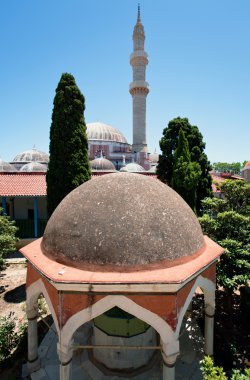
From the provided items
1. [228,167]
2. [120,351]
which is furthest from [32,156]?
[228,167]

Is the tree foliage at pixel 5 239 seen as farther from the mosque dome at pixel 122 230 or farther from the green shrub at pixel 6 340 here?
the mosque dome at pixel 122 230

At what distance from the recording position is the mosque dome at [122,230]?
5.08 metres

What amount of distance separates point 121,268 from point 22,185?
50.9 feet

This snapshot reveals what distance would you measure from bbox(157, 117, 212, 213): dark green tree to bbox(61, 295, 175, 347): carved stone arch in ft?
41.9

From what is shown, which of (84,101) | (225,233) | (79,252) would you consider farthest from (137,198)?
(84,101)

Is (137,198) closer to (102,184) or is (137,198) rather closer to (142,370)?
(102,184)

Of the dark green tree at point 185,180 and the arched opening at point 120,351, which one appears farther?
the dark green tree at point 185,180

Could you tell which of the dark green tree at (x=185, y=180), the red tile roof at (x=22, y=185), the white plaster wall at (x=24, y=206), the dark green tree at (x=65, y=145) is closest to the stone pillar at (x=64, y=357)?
the dark green tree at (x=65, y=145)

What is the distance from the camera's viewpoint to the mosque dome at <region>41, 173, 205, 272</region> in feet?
16.7

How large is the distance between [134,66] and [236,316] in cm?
3689

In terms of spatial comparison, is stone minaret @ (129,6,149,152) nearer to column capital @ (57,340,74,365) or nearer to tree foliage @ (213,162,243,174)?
column capital @ (57,340,74,365)

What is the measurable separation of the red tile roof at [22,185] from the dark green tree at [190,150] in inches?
346

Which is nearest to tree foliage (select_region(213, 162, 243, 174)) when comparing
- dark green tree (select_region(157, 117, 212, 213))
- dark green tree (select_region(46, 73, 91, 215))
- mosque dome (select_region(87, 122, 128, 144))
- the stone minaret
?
mosque dome (select_region(87, 122, 128, 144))

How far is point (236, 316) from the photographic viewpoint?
9.00 m
